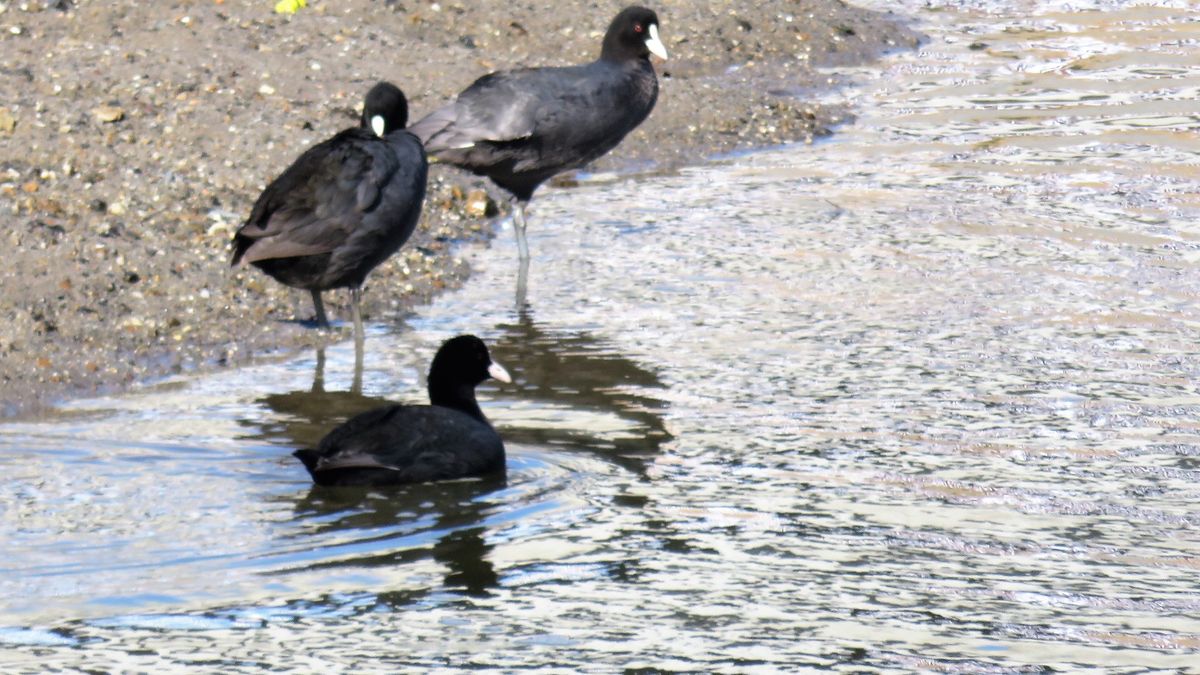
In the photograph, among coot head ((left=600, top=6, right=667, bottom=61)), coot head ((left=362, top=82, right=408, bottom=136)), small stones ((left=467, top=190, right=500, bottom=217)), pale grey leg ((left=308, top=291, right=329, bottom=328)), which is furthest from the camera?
small stones ((left=467, top=190, right=500, bottom=217))

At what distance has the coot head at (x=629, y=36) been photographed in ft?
39.8

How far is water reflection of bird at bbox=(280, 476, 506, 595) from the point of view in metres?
6.26

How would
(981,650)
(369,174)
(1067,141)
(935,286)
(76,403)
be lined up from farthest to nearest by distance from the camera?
(1067,141)
(935,286)
(369,174)
(76,403)
(981,650)

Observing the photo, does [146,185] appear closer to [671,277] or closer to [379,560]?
[671,277]

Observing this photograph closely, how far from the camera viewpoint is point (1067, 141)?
13969 mm

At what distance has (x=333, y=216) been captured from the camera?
30.0 ft

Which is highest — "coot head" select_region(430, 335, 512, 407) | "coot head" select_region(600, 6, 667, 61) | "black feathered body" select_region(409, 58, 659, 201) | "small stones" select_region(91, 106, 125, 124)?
"coot head" select_region(600, 6, 667, 61)

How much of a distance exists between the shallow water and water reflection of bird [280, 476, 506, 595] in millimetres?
16

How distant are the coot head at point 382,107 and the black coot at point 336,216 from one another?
541mm

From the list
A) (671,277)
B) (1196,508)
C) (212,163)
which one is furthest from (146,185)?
(1196,508)

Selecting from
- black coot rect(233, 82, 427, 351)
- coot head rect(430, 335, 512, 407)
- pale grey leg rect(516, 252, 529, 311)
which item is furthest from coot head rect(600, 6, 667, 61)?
coot head rect(430, 335, 512, 407)

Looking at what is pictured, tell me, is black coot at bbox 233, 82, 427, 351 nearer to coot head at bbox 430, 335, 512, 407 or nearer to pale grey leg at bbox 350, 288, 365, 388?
pale grey leg at bbox 350, 288, 365, 388

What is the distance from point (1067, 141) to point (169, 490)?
8.70 meters

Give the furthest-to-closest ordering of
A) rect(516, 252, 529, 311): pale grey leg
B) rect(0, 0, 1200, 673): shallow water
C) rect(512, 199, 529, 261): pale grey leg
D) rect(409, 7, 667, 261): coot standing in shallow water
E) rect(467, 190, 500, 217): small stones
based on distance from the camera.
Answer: rect(467, 190, 500, 217): small stones, rect(409, 7, 667, 261): coot standing in shallow water, rect(512, 199, 529, 261): pale grey leg, rect(516, 252, 529, 311): pale grey leg, rect(0, 0, 1200, 673): shallow water
